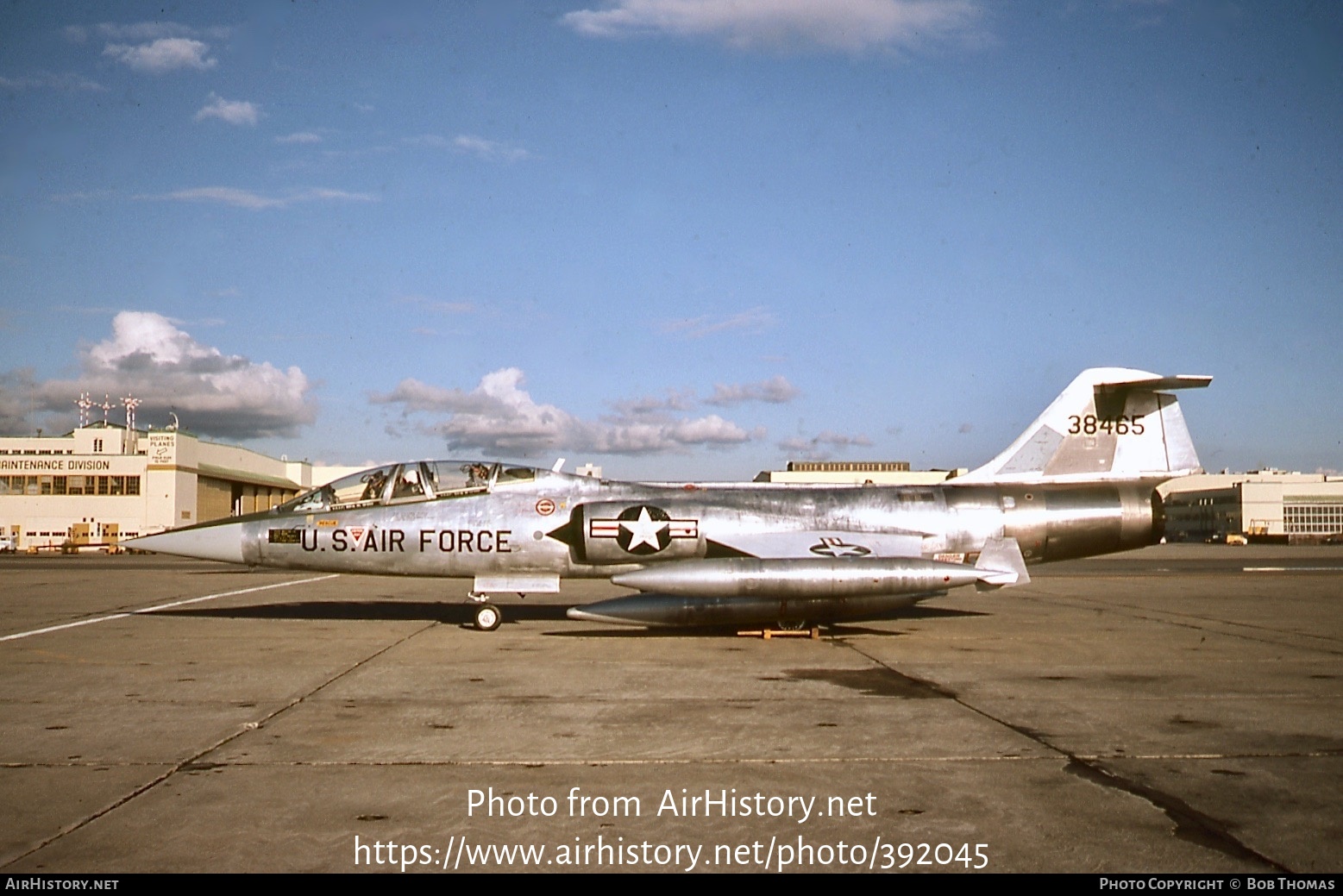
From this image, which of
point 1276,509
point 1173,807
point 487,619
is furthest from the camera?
point 1276,509

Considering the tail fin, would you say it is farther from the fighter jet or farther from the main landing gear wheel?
the main landing gear wheel

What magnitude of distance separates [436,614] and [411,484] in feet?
12.5

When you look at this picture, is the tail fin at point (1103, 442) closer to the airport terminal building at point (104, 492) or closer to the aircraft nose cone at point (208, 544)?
the aircraft nose cone at point (208, 544)

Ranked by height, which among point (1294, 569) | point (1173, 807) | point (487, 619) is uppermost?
point (1173, 807)

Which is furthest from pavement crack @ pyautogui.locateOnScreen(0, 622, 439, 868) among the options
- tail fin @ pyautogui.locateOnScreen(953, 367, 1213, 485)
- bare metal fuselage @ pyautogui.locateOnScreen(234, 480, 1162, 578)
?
tail fin @ pyautogui.locateOnScreen(953, 367, 1213, 485)

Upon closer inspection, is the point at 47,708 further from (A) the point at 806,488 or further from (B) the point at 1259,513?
(B) the point at 1259,513

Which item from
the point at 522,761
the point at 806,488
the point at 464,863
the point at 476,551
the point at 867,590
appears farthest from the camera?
the point at 806,488

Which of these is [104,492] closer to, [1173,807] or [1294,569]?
[1294,569]

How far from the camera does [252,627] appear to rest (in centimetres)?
1460

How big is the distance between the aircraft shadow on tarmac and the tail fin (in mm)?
2900

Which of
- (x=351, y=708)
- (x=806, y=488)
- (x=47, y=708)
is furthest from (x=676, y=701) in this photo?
(x=806, y=488)

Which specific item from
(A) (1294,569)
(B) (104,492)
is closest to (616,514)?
(A) (1294,569)

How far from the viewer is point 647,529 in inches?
537

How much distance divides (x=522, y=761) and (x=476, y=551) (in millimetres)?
7673
